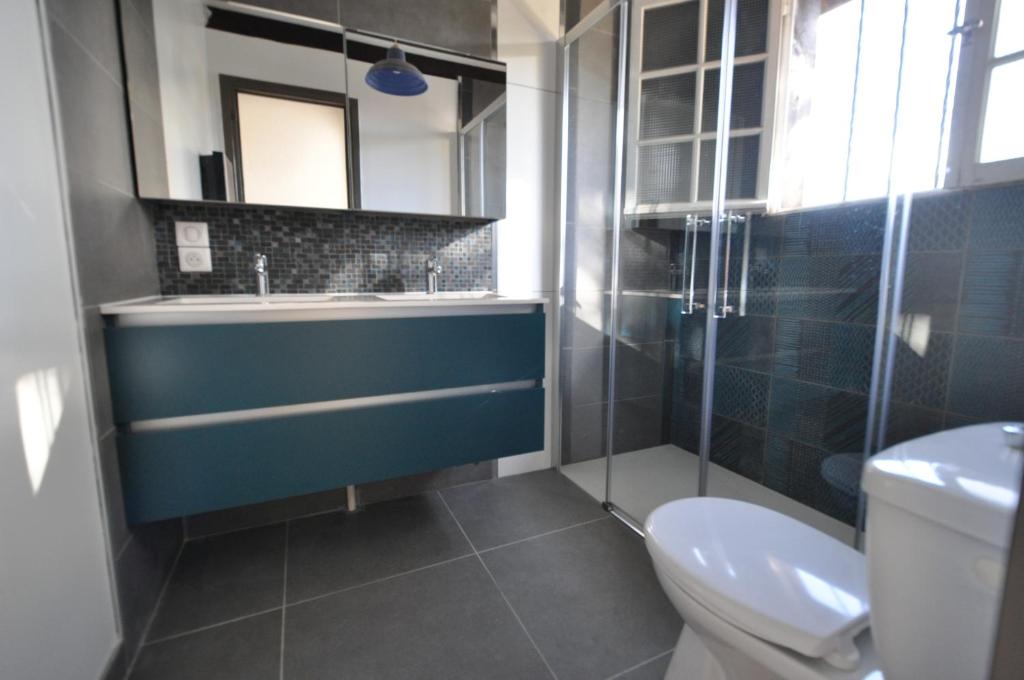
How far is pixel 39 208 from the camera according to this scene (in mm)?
898

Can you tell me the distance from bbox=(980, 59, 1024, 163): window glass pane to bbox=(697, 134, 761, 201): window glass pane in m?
0.67

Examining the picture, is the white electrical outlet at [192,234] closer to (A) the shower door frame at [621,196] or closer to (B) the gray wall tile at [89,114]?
Answer: (B) the gray wall tile at [89,114]

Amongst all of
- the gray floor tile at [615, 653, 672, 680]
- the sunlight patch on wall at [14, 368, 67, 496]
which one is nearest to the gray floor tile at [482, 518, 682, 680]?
the gray floor tile at [615, 653, 672, 680]

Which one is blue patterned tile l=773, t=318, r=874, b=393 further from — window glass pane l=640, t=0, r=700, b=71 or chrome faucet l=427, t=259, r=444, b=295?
chrome faucet l=427, t=259, r=444, b=295

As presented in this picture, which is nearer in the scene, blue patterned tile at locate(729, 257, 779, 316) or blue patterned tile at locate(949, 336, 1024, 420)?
blue patterned tile at locate(949, 336, 1024, 420)

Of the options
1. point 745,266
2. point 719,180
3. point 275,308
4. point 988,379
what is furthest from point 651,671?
point 745,266

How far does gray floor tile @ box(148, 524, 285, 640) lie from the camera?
1.32 meters

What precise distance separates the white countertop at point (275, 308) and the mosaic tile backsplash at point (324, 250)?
Result: 8 centimetres

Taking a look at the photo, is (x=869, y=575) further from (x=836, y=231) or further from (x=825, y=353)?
(x=836, y=231)

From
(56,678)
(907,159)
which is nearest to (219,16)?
(56,678)

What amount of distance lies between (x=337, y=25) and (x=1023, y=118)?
7.00 feet

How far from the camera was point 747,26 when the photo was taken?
1735 millimetres

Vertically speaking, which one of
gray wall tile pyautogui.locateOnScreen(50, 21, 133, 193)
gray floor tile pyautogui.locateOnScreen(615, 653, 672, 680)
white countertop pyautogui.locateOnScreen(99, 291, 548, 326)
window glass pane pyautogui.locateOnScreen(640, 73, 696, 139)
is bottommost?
gray floor tile pyautogui.locateOnScreen(615, 653, 672, 680)

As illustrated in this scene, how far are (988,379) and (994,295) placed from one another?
0.24 metres
